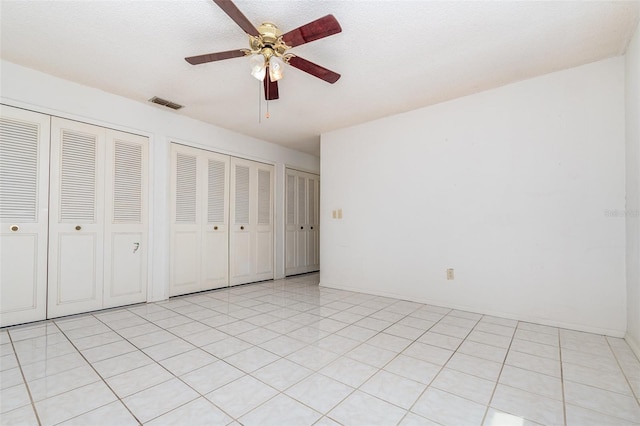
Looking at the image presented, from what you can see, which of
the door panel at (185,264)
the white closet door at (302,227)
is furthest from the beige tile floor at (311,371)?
the white closet door at (302,227)

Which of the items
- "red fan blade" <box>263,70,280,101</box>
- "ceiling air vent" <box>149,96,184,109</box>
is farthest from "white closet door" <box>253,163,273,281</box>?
"red fan blade" <box>263,70,280,101</box>

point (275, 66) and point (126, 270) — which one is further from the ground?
point (275, 66)

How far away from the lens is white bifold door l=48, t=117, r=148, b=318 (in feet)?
10.3

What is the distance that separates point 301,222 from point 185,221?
247 cm

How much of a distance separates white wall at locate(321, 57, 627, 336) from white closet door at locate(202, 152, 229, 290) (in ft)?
6.92

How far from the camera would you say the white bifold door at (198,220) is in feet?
13.5

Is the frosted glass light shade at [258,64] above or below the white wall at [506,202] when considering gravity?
above

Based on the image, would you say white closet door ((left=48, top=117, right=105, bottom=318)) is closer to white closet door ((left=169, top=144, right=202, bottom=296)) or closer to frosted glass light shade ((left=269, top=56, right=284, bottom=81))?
white closet door ((left=169, top=144, right=202, bottom=296))

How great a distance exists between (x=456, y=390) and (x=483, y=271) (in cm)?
194

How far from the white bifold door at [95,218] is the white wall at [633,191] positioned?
5055 millimetres

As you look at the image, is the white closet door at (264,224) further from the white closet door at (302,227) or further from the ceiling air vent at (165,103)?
the ceiling air vent at (165,103)

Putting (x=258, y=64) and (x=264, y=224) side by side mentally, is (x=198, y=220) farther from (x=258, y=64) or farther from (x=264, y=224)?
(x=258, y=64)

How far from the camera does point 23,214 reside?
2.92 meters

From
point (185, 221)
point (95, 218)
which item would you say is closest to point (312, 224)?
point (185, 221)
